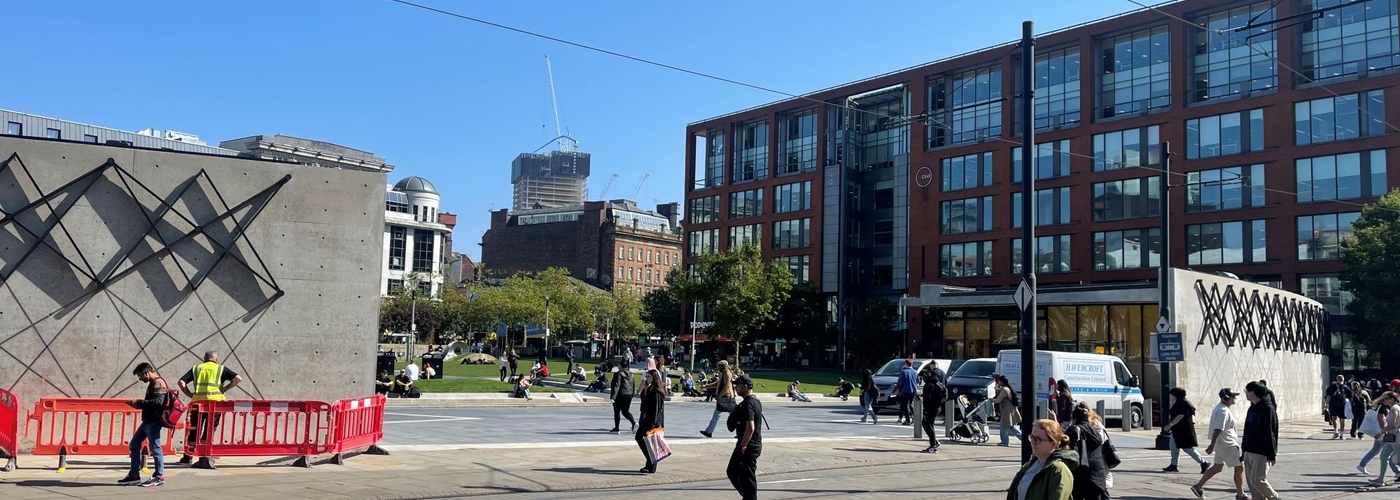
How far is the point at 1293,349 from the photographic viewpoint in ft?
131

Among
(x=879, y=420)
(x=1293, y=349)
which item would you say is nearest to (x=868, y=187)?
(x=1293, y=349)

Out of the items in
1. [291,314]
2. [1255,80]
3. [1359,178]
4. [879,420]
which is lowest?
[879,420]

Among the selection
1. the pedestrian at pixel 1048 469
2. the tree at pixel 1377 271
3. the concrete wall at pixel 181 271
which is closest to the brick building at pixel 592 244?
the tree at pixel 1377 271

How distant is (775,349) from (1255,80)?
4356 cm

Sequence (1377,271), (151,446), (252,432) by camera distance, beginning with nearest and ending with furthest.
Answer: (151,446) → (252,432) → (1377,271)

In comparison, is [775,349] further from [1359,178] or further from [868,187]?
[1359,178]

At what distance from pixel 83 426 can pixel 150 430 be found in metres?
2.99

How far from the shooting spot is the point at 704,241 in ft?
299

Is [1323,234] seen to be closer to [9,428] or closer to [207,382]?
[207,382]

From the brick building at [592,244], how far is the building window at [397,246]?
1127 centimetres

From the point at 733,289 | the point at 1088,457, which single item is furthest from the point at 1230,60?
the point at 1088,457

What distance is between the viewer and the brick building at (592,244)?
148 meters

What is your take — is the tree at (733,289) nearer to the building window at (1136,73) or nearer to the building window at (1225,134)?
the building window at (1136,73)

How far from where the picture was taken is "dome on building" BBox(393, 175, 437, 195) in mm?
150125
